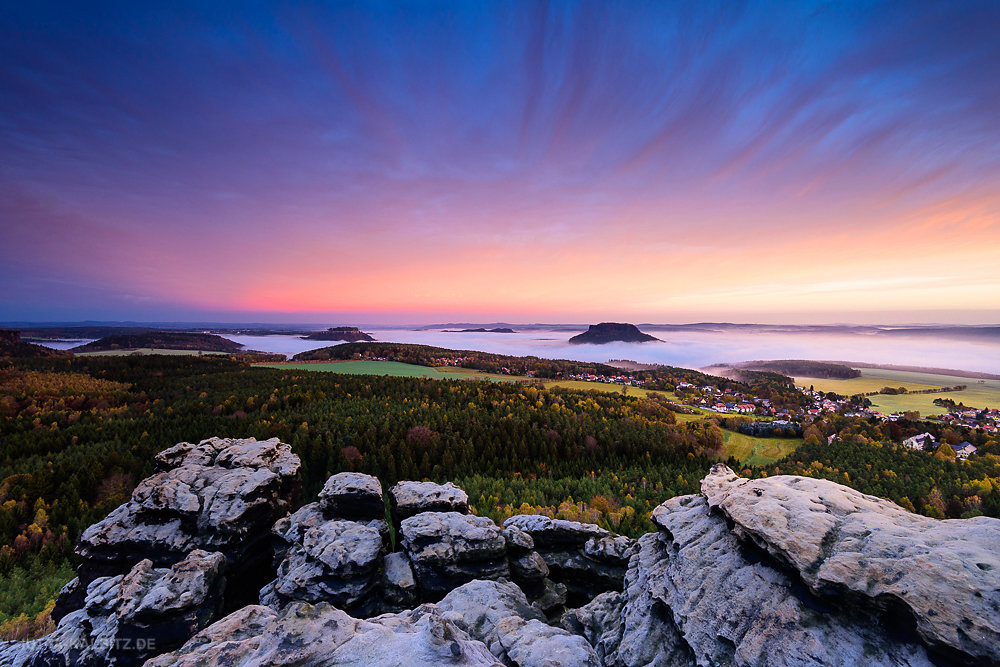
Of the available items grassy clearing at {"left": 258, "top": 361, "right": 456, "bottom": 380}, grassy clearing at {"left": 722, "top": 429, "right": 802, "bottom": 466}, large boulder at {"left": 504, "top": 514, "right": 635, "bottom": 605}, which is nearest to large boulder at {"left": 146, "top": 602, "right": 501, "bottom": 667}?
large boulder at {"left": 504, "top": 514, "right": 635, "bottom": 605}

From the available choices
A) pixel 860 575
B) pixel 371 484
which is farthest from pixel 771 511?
pixel 371 484

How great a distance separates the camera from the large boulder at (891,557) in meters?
5.04

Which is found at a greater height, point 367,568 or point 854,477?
point 367,568

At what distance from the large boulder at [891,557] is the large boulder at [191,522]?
1825 centimetres

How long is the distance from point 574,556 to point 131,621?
605 inches

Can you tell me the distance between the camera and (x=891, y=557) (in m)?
6.35

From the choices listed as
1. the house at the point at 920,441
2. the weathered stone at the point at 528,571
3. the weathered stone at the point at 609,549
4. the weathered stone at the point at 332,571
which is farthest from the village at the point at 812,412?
the weathered stone at the point at 332,571

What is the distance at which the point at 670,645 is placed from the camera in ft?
27.3

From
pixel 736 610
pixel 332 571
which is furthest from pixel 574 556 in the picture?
pixel 332 571

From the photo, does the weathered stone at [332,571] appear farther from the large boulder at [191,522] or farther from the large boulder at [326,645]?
the large boulder at [326,645]

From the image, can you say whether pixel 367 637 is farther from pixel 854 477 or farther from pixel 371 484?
pixel 854 477

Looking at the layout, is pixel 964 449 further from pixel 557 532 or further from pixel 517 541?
pixel 517 541

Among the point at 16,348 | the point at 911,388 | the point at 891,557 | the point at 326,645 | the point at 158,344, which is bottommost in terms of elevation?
the point at 911,388

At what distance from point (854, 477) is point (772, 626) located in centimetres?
3398
